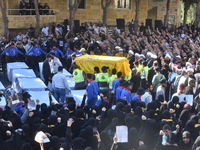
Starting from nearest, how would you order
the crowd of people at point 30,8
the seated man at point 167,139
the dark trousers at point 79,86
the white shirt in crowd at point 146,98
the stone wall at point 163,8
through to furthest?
1. the seated man at point 167,139
2. the white shirt in crowd at point 146,98
3. the dark trousers at point 79,86
4. the crowd of people at point 30,8
5. the stone wall at point 163,8

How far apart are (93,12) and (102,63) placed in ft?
68.6

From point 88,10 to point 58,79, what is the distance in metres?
23.0

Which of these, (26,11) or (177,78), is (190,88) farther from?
(26,11)

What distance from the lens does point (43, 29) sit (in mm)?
29125

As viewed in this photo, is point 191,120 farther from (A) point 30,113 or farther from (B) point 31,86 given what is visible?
(B) point 31,86

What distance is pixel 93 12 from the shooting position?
37.3 m

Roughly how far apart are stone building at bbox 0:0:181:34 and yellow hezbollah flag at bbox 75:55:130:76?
49.8 feet

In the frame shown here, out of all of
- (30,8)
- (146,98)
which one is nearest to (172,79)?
(146,98)

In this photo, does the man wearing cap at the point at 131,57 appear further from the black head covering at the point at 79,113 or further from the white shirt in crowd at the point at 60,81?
the black head covering at the point at 79,113

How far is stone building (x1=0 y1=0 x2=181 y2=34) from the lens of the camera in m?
31.9

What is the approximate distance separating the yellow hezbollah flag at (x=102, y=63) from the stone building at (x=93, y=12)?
15180 mm

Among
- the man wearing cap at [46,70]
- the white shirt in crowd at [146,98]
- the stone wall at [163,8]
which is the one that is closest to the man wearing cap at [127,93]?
the white shirt in crowd at [146,98]

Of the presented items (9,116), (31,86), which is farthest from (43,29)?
(9,116)

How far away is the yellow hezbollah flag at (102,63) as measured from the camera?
1672cm
